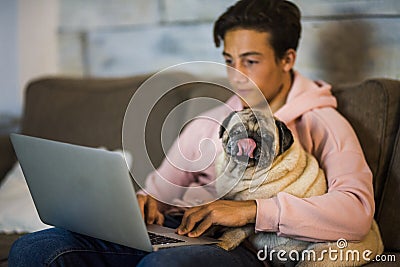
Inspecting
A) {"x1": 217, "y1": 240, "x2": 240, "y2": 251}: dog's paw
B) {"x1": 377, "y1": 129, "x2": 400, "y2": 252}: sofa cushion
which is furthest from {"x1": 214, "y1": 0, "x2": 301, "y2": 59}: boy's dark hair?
{"x1": 217, "y1": 240, "x2": 240, "y2": 251}: dog's paw

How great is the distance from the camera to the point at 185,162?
5.52ft

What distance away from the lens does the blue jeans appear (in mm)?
1370

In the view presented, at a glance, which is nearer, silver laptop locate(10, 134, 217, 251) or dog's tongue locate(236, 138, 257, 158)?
silver laptop locate(10, 134, 217, 251)

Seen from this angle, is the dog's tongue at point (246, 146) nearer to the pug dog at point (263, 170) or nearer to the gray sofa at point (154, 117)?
the pug dog at point (263, 170)

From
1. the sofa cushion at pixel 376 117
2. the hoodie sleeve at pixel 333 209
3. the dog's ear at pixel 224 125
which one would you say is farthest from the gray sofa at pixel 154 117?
the dog's ear at pixel 224 125

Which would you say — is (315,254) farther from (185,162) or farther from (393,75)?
(393,75)

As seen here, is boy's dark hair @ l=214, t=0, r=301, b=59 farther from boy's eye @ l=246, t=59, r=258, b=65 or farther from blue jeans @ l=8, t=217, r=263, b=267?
blue jeans @ l=8, t=217, r=263, b=267

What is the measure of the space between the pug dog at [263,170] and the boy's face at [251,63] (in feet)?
0.63

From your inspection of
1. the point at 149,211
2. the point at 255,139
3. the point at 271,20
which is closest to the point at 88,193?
the point at 149,211

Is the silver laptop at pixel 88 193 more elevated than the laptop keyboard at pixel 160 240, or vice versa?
the silver laptop at pixel 88 193

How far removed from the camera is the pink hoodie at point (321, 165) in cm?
144

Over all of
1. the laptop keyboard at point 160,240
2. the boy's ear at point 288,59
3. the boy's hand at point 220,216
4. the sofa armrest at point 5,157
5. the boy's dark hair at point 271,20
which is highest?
the boy's dark hair at point 271,20

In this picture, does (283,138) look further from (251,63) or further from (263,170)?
(251,63)

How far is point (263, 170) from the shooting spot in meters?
1.47
